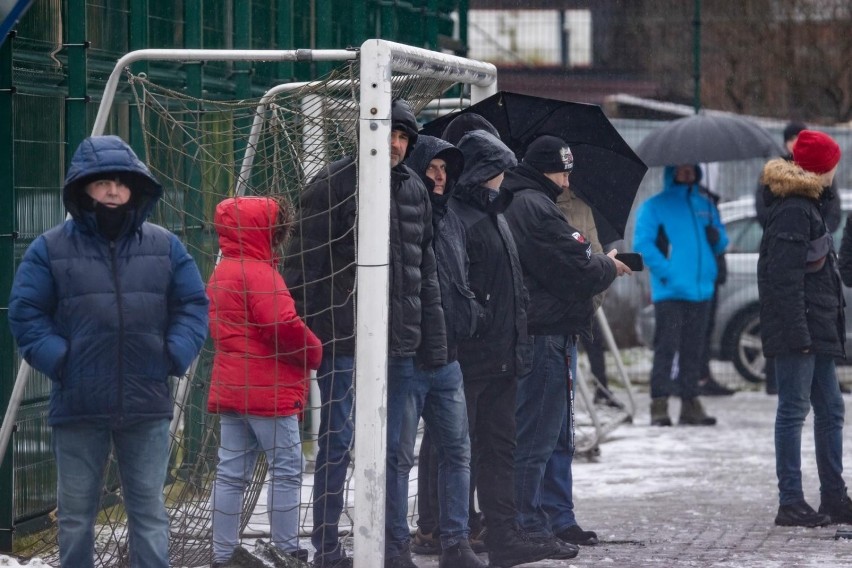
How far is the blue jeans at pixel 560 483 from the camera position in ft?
24.3

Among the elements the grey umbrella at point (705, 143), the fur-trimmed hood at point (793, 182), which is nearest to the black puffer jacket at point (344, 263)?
the fur-trimmed hood at point (793, 182)

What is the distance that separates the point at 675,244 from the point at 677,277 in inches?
9.5

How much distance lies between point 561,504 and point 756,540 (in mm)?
901

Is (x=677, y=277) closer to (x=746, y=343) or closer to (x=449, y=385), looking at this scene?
(x=746, y=343)

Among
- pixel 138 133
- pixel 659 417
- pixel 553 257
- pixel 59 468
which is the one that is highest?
pixel 138 133

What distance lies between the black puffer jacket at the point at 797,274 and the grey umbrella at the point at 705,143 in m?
3.39

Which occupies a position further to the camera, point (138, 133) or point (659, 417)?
point (659, 417)

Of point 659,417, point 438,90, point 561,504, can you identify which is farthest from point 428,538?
point 659,417

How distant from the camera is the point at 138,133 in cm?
796

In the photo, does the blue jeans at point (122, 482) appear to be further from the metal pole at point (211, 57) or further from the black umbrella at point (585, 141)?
the black umbrella at point (585, 141)

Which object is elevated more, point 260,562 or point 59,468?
point 59,468

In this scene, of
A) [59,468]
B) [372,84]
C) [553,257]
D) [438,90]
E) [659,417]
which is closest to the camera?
[59,468]

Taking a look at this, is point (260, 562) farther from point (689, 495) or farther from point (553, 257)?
point (689, 495)

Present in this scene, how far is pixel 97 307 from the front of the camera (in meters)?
5.15
